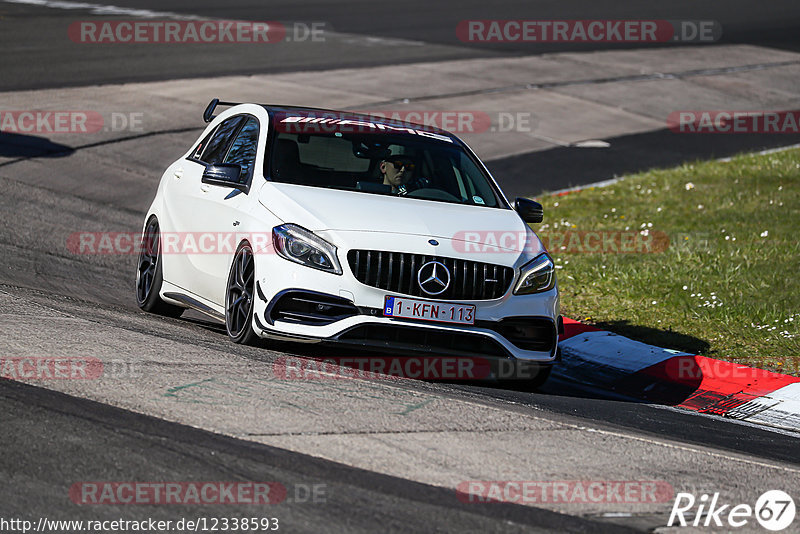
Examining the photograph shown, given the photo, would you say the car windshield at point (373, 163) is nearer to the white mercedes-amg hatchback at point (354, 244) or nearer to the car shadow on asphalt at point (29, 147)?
the white mercedes-amg hatchback at point (354, 244)

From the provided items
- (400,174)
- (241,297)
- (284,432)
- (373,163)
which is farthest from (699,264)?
(284,432)

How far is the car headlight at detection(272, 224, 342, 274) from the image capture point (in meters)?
7.52

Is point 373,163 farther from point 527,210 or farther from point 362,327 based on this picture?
point 362,327

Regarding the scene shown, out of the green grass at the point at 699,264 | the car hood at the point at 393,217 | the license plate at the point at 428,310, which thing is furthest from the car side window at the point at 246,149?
the green grass at the point at 699,264

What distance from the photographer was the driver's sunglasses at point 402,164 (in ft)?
28.9

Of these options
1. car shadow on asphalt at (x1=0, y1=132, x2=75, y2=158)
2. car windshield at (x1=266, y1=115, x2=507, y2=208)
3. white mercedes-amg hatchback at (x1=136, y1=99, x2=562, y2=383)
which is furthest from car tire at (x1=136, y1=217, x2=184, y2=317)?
car shadow on asphalt at (x1=0, y1=132, x2=75, y2=158)

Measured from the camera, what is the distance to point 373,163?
8758 millimetres

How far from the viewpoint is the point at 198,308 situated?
8867 mm

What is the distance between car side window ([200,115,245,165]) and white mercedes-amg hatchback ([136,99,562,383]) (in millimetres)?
19

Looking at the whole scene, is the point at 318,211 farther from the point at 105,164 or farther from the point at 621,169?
the point at 621,169

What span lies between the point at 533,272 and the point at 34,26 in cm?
2127

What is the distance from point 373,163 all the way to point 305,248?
1.39m

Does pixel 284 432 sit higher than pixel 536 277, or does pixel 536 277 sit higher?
pixel 536 277

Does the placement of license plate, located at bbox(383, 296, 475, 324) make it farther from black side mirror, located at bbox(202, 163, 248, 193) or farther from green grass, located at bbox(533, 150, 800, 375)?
green grass, located at bbox(533, 150, 800, 375)
